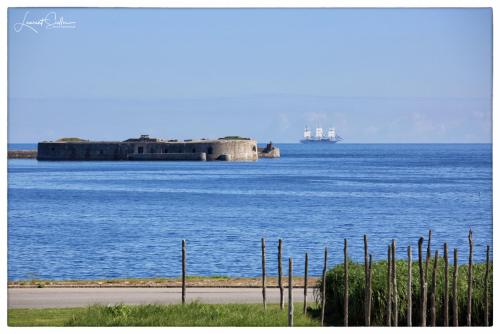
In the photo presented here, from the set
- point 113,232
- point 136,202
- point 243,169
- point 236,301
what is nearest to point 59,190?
point 136,202

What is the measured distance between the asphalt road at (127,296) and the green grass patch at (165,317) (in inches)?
68.5

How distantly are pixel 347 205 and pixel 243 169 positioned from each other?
4814 centimetres

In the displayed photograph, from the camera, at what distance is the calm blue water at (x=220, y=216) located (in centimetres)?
4324

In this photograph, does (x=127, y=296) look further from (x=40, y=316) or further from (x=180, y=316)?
(x=180, y=316)

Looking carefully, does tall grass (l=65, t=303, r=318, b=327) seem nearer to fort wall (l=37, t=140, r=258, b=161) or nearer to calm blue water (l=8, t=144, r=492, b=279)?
calm blue water (l=8, t=144, r=492, b=279)

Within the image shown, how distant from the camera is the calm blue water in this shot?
4324 centimetres

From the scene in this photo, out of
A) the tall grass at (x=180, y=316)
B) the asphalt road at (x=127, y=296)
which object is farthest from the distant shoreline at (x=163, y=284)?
the tall grass at (x=180, y=316)

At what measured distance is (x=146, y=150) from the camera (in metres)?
129

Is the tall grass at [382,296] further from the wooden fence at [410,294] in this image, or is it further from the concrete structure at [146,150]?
the concrete structure at [146,150]

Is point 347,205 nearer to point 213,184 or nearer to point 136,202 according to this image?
point 136,202

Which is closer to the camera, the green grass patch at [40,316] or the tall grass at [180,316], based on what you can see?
the tall grass at [180,316]

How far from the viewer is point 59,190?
273 feet

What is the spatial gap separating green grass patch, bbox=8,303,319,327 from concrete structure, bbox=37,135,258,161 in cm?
10689

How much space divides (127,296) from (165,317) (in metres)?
3.92
